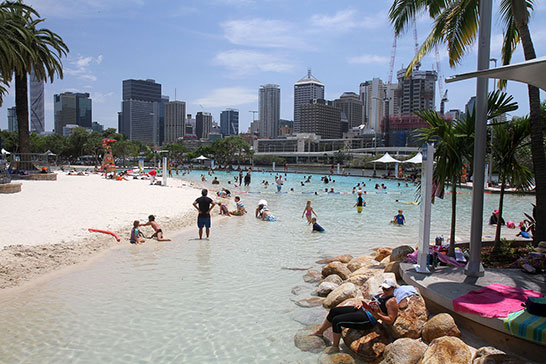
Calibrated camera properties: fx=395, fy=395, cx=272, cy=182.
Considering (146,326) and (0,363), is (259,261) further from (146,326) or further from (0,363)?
(0,363)

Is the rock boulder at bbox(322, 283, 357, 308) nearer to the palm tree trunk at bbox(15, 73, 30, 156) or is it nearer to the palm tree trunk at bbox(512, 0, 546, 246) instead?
the palm tree trunk at bbox(512, 0, 546, 246)

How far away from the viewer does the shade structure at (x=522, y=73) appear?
13.7 ft

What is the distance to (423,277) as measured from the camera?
608 cm

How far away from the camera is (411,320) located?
5.11m

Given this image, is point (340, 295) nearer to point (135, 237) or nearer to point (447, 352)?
point (447, 352)

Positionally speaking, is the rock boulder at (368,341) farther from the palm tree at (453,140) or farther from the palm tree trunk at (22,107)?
the palm tree trunk at (22,107)

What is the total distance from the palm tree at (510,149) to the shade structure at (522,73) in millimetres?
2668

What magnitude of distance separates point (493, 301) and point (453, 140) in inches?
118

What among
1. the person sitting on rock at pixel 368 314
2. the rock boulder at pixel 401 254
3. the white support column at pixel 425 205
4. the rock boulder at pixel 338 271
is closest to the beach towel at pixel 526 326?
the person sitting on rock at pixel 368 314

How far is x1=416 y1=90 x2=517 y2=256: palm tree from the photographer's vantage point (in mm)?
6992

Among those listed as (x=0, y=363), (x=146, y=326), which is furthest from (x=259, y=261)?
(x=0, y=363)

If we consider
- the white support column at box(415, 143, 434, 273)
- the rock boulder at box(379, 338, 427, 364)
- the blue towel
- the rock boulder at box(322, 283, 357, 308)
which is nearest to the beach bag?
the rock boulder at box(379, 338, 427, 364)

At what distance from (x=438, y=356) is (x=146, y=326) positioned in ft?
13.9

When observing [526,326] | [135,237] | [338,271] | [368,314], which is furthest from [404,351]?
[135,237]
